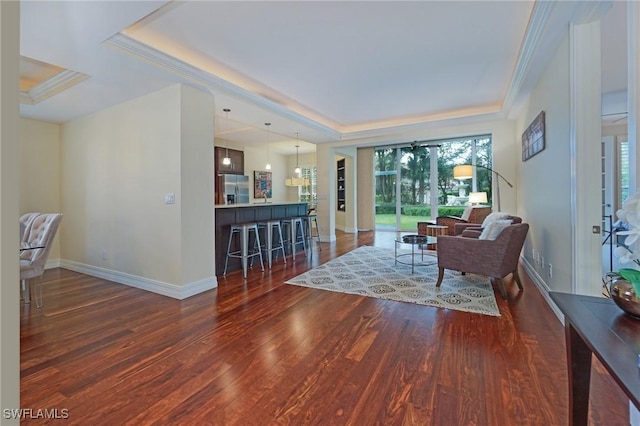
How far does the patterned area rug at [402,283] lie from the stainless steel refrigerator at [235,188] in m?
4.33

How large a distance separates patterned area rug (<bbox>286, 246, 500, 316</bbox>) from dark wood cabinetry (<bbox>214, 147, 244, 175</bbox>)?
4.43 m

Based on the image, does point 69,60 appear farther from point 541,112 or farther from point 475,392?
point 541,112

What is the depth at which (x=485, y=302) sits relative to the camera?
3.05m

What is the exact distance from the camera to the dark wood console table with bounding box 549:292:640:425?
0.76m

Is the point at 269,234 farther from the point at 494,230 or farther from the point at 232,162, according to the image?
the point at 232,162

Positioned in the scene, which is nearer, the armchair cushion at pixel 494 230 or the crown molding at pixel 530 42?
the crown molding at pixel 530 42

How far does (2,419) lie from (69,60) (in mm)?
3228

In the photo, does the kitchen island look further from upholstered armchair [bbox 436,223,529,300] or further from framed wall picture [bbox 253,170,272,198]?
framed wall picture [bbox 253,170,272,198]

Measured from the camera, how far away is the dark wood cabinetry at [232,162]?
7602 mm

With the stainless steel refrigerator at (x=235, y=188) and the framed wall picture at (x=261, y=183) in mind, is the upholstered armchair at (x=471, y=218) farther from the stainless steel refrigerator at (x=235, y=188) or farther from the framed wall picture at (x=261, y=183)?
the stainless steel refrigerator at (x=235, y=188)

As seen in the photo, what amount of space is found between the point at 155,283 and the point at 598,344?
3.99 meters

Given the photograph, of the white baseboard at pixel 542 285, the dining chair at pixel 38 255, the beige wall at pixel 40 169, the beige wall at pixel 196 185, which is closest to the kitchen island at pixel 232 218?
the beige wall at pixel 196 185

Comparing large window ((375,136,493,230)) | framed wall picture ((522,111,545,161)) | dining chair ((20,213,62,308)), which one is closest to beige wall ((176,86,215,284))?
dining chair ((20,213,62,308))

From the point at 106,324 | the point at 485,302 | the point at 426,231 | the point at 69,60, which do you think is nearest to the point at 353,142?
the point at 426,231
